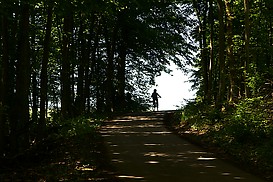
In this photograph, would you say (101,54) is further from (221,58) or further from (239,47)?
(221,58)

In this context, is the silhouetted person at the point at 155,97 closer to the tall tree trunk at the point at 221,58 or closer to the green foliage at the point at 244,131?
the tall tree trunk at the point at 221,58

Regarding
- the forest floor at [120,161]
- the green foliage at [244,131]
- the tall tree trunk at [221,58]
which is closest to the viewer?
the forest floor at [120,161]

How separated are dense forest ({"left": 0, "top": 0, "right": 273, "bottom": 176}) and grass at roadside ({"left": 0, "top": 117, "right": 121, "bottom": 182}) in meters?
1.07

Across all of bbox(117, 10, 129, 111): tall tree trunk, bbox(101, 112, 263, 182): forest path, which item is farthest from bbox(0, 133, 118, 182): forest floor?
bbox(117, 10, 129, 111): tall tree trunk

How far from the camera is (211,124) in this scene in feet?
57.3

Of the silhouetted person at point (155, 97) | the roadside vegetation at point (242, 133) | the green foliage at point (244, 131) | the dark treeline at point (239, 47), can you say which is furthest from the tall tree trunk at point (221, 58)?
the silhouetted person at point (155, 97)

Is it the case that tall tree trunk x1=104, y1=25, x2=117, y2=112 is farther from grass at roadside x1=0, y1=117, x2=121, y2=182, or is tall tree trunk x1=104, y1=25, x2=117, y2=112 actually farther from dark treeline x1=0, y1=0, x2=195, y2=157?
grass at roadside x1=0, y1=117, x2=121, y2=182

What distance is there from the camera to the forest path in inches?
361

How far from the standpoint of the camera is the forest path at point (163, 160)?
9172 mm

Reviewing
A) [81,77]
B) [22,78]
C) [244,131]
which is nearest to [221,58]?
[244,131]

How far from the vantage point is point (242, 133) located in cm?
1338

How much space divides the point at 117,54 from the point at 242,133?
22634mm

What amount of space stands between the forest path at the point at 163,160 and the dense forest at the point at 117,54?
3465 mm

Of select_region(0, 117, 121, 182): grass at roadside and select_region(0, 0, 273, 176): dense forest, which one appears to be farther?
select_region(0, 0, 273, 176): dense forest
